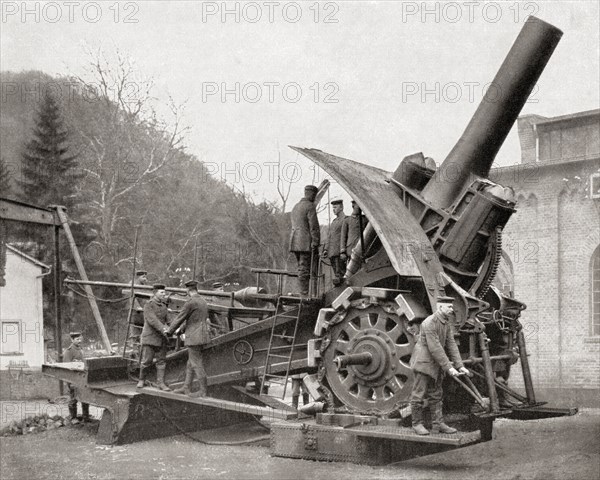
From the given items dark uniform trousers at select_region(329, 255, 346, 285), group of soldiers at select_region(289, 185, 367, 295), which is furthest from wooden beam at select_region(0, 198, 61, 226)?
dark uniform trousers at select_region(329, 255, 346, 285)

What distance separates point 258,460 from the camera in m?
8.98

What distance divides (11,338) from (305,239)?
13801 millimetres

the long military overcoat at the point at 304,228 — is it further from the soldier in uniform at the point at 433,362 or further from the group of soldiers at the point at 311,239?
the soldier in uniform at the point at 433,362

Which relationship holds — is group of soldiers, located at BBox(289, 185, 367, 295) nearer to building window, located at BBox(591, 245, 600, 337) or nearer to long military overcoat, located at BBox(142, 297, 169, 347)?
long military overcoat, located at BBox(142, 297, 169, 347)

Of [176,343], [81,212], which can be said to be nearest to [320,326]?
[176,343]

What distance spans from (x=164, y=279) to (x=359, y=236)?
18773 millimetres

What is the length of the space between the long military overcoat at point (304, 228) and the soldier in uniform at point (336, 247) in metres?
0.24

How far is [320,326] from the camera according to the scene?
343 inches

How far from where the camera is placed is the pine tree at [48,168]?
83.5 ft

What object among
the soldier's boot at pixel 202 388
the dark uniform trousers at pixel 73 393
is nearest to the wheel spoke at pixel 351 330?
the soldier's boot at pixel 202 388

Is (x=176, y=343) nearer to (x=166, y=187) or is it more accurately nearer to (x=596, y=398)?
(x=596, y=398)

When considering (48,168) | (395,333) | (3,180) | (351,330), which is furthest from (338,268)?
(3,180)

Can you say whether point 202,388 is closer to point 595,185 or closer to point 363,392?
point 363,392

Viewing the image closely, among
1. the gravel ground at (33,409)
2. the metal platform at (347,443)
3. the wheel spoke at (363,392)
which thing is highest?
the wheel spoke at (363,392)
